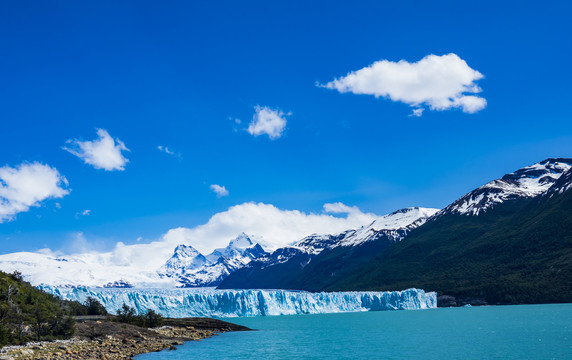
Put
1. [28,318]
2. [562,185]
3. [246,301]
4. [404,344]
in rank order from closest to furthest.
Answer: [28,318]
[404,344]
[246,301]
[562,185]

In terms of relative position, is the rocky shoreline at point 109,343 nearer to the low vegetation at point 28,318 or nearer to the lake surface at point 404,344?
the low vegetation at point 28,318

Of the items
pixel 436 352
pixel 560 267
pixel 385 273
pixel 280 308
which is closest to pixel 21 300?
pixel 436 352

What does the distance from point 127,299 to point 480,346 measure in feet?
197

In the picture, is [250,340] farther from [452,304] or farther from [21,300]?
[452,304]

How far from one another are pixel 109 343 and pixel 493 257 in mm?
121129

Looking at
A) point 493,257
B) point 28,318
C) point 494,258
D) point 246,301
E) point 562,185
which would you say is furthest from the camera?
point 562,185

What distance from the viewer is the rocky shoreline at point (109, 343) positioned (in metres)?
32.2

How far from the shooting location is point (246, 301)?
9262cm

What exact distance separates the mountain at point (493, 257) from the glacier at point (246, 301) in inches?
547

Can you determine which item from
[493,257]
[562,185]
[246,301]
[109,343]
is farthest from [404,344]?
[562,185]

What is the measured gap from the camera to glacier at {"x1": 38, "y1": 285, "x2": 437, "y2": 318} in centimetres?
8175

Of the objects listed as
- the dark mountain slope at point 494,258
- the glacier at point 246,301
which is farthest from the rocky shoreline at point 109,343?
the dark mountain slope at point 494,258

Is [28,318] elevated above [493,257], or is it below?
below

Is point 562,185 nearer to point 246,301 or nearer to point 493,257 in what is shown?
point 493,257
